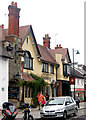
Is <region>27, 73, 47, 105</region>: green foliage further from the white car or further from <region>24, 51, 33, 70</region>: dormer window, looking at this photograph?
the white car

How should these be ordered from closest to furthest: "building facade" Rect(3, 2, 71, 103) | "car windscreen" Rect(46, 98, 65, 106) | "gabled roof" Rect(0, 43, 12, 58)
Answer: "car windscreen" Rect(46, 98, 65, 106)
"gabled roof" Rect(0, 43, 12, 58)
"building facade" Rect(3, 2, 71, 103)

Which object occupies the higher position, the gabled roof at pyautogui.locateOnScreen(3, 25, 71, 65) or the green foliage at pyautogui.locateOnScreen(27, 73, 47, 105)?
the gabled roof at pyautogui.locateOnScreen(3, 25, 71, 65)

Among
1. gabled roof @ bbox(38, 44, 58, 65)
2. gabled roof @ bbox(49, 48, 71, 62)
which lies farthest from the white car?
gabled roof @ bbox(49, 48, 71, 62)

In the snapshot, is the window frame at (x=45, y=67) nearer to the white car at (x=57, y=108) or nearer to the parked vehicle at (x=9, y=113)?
the white car at (x=57, y=108)

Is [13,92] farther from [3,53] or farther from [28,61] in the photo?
[3,53]

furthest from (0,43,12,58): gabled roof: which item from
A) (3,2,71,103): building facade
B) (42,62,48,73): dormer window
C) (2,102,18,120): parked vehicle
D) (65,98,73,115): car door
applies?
(42,62,48,73): dormer window

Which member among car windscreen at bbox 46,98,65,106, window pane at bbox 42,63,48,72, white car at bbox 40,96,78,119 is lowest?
white car at bbox 40,96,78,119

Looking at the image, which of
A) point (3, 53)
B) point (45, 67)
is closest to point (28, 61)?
point (45, 67)

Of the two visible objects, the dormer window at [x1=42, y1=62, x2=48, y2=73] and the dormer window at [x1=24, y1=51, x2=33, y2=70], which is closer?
the dormer window at [x1=24, y1=51, x2=33, y2=70]

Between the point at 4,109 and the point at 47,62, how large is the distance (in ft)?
69.2

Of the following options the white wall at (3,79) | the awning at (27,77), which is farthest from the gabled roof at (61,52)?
the white wall at (3,79)

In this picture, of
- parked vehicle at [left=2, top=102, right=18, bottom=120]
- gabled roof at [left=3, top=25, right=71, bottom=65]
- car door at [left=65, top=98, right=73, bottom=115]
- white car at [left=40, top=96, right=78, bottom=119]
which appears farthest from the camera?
gabled roof at [left=3, top=25, right=71, bottom=65]

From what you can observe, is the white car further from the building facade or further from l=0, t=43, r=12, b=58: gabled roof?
the building facade

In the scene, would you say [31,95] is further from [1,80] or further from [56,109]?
[56,109]
